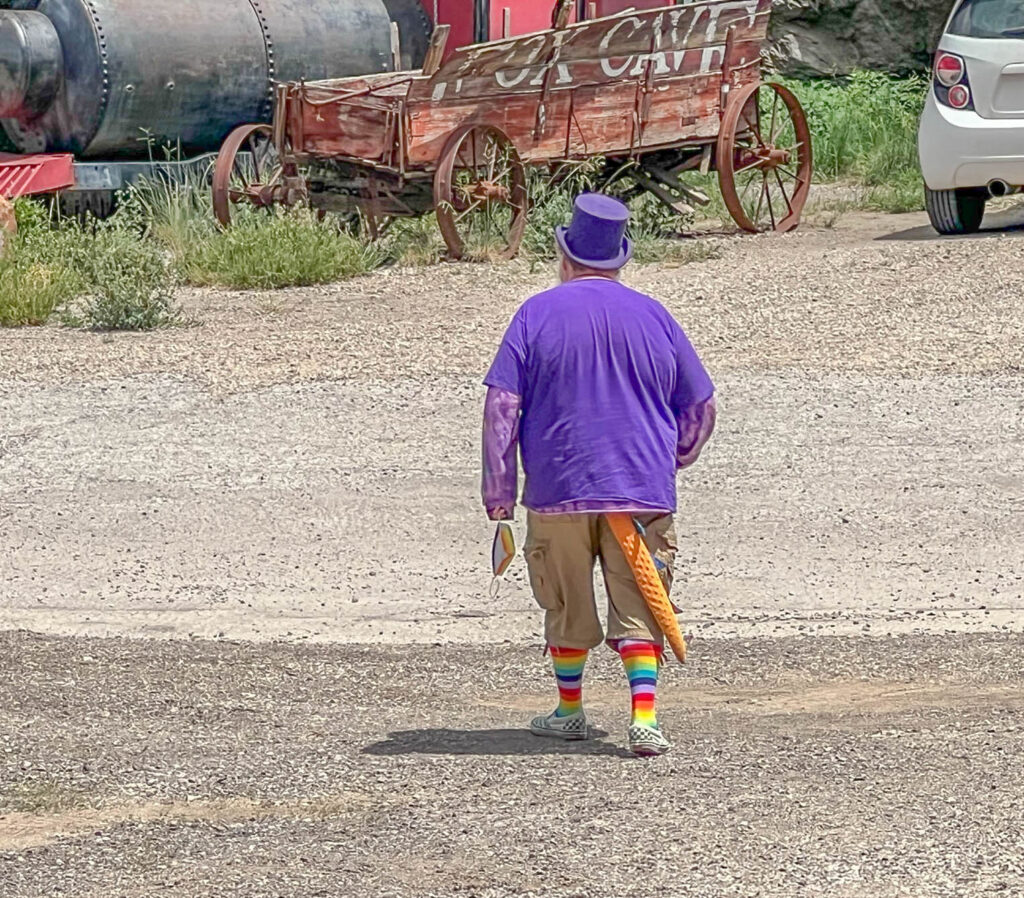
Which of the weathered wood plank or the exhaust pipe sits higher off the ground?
the weathered wood plank

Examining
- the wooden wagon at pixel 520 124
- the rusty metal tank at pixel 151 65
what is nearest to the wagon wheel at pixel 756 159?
the wooden wagon at pixel 520 124

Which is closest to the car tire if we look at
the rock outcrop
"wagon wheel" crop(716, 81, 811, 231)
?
"wagon wheel" crop(716, 81, 811, 231)

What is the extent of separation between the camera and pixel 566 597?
4.94 meters

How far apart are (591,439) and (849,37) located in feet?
65.0

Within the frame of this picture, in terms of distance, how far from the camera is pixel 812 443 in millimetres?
8453

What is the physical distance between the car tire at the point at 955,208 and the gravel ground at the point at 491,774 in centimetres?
741

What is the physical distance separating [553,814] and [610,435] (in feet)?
3.46

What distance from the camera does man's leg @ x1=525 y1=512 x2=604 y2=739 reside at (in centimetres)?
490

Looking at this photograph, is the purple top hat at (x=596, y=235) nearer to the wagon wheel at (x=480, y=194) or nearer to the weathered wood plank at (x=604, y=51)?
the wagon wheel at (x=480, y=194)

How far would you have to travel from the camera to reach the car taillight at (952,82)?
1224 centimetres

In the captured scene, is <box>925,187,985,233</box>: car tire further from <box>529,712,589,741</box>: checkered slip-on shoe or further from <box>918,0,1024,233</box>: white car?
<box>529,712,589,741</box>: checkered slip-on shoe

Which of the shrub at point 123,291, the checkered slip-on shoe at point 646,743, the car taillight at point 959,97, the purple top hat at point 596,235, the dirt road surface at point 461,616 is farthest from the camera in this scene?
the car taillight at point 959,97

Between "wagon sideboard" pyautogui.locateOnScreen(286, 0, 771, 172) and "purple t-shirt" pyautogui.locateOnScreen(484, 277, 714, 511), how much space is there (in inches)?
323

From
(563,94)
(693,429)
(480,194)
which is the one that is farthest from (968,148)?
(693,429)
